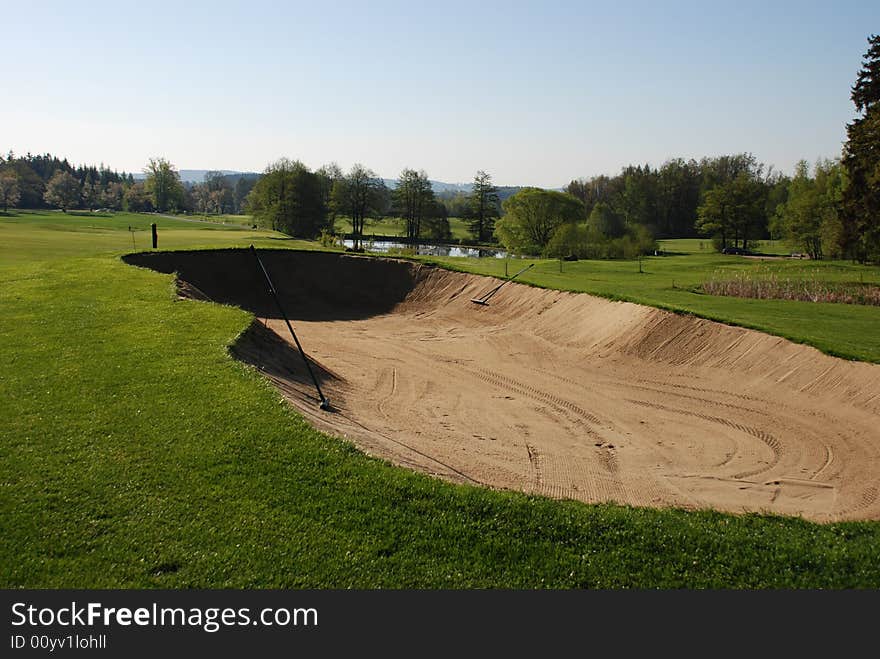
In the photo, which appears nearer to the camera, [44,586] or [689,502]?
[44,586]

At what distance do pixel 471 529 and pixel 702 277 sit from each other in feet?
118

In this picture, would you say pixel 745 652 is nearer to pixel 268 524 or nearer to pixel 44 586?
pixel 268 524

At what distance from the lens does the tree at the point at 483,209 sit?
104 meters

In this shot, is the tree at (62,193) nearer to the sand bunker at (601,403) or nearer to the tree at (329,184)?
the tree at (329,184)

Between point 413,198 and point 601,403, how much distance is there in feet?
288

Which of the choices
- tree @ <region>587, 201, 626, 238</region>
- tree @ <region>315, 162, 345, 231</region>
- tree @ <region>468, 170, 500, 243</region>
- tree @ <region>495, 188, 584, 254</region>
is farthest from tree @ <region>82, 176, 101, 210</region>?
tree @ <region>587, 201, 626, 238</region>

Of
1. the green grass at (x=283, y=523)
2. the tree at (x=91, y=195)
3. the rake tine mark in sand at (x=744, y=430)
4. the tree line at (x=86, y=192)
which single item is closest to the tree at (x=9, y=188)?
the tree line at (x=86, y=192)

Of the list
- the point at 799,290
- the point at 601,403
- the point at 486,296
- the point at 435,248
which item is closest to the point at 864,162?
the point at 799,290

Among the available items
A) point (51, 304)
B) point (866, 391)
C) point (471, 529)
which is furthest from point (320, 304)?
point (471, 529)

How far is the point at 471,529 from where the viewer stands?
7660 millimetres

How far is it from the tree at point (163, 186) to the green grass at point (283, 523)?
13606cm

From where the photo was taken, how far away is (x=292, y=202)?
85000mm

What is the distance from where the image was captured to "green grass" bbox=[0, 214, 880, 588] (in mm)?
6742

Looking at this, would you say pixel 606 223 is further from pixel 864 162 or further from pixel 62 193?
pixel 62 193
